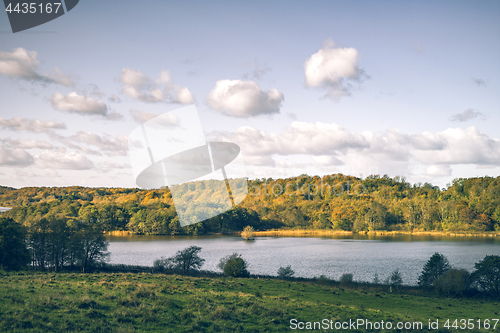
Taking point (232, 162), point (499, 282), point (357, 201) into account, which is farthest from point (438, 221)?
point (232, 162)

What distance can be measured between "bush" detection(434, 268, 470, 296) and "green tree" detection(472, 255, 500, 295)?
98 centimetres

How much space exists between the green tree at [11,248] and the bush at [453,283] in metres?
41.3

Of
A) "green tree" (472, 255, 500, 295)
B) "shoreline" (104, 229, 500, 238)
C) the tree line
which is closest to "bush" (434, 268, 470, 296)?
"green tree" (472, 255, 500, 295)

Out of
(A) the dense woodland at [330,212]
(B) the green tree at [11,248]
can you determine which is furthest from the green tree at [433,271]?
(A) the dense woodland at [330,212]

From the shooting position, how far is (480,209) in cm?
9244

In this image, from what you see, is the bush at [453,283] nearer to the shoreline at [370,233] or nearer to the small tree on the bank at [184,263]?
the small tree on the bank at [184,263]

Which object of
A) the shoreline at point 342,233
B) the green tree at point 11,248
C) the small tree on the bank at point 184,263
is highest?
the green tree at point 11,248

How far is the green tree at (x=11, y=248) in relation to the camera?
32794 mm

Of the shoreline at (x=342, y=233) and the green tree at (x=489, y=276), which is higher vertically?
the green tree at (x=489, y=276)

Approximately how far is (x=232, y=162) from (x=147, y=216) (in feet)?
329

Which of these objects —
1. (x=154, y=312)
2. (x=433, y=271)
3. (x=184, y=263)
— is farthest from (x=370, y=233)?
(x=154, y=312)

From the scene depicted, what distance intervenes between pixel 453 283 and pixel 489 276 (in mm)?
3218

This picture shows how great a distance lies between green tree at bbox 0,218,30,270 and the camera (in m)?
32.8

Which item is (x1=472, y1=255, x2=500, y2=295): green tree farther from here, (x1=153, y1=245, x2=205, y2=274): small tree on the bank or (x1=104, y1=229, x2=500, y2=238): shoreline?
(x1=104, y1=229, x2=500, y2=238): shoreline
